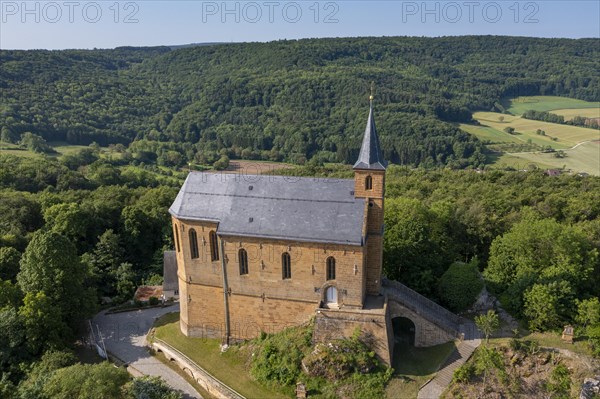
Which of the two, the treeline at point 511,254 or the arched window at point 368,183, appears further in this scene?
the treeline at point 511,254

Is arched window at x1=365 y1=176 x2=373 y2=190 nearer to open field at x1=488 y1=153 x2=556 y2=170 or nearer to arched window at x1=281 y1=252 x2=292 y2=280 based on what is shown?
arched window at x1=281 y1=252 x2=292 y2=280

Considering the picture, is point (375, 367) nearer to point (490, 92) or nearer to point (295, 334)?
point (295, 334)

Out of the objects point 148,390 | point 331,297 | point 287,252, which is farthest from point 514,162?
point 148,390

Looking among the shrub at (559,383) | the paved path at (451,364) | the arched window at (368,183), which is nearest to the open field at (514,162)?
the paved path at (451,364)

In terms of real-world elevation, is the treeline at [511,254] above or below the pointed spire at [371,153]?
below

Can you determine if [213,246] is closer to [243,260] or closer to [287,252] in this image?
[243,260]

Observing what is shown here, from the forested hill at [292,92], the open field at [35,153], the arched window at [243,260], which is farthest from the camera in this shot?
the forested hill at [292,92]

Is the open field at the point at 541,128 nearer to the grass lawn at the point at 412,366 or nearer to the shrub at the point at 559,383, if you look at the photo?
the shrub at the point at 559,383
